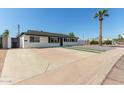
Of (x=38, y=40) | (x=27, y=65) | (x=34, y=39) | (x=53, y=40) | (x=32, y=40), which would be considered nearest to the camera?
(x=27, y=65)

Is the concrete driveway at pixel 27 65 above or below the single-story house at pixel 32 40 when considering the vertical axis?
below

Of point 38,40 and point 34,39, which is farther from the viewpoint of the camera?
point 38,40

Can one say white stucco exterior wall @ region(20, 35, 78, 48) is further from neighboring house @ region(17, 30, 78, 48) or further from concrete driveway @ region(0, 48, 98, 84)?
concrete driveway @ region(0, 48, 98, 84)

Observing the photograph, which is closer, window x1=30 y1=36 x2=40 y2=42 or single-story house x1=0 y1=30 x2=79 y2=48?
single-story house x1=0 y1=30 x2=79 y2=48

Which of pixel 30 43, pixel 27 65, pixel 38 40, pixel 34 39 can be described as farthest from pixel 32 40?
pixel 27 65

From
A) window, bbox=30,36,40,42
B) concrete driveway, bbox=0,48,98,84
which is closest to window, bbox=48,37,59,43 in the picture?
window, bbox=30,36,40,42

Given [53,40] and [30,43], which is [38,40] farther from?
[53,40]

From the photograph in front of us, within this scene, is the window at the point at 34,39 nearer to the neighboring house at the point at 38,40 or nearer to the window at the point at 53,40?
the neighboring house at the point at 38,40

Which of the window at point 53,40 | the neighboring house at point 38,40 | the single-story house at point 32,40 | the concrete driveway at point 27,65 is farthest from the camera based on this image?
the window at point 53,40

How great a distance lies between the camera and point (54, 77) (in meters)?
4.30

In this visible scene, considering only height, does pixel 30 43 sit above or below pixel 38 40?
below

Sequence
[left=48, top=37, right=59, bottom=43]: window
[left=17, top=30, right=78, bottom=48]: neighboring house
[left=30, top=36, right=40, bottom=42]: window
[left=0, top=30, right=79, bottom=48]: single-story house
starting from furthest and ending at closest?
[left=48, top=37, right=59, bottom=43]: window
[left=30, top=36, right=40, bottom=42]: window
[left=17, top=30, right=78, bottom=48]: neighboring house
[left=0, top=30, right=79, bottom=48]: single-story house

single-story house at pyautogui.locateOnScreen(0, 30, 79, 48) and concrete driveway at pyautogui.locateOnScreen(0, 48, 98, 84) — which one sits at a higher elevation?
single-story house at pyautogui.locateOnScreen(0, 30, 79, 48)

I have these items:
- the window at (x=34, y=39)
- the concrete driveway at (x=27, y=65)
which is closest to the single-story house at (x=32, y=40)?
the window at (x=34, y=39)
